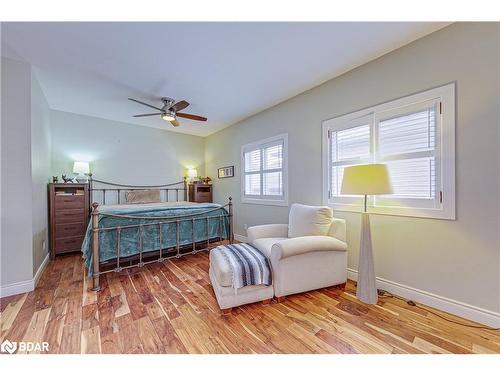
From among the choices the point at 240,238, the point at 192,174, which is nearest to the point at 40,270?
the point at 240,238

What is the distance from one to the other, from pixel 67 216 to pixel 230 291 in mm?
3233

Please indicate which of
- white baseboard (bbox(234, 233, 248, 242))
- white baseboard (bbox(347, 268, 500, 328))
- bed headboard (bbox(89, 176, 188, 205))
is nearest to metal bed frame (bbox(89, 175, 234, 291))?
bed headboard (bbox(89, 176, 188, 205))

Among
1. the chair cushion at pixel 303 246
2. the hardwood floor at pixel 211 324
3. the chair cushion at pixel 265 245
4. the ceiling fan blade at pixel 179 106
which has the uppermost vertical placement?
the ceiling fan blade at pixel 179 106

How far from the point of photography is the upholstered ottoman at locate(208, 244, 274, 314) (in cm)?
182

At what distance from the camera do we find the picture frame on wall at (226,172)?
4.61 metres

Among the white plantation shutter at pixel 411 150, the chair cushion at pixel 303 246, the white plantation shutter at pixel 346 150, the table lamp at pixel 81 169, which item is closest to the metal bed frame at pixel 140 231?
the table lamp at pixel 81 169

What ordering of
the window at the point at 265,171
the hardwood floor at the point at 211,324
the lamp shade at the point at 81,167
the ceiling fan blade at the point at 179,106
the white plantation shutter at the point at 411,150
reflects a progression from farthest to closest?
1. the lamp shade at the point at 81,167
2. the window at the point at 265,171
3. the ceiling fan blade at the point at 179,106
4. the white plantation shutter at the point at 411,150
5. the hardwood floor at the point at 211,324

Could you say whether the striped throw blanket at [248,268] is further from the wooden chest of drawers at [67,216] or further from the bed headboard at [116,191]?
the bed headboard at [116,191]

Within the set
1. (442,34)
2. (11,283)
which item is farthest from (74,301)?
(442,34)

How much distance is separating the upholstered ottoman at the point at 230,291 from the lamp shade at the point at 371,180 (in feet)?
4.14

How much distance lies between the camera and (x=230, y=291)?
184 cm

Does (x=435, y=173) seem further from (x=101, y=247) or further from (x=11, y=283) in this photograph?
(x=11, y=283)

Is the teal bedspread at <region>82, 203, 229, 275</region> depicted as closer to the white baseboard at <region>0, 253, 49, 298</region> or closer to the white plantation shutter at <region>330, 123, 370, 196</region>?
the white baseboard at <region>0, 253, 49, 298</region>

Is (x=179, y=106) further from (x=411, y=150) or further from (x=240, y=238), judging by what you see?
(x=411, y=150)
